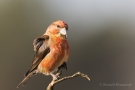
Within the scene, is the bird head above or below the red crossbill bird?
above

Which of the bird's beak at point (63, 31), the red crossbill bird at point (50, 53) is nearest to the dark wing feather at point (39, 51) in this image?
the red crossbill bird at point (50, 53)

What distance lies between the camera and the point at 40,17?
16.6 ft

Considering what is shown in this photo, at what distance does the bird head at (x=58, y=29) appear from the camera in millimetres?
2754

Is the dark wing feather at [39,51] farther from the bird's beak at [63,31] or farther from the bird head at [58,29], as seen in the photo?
the bird's beak at [63,31]

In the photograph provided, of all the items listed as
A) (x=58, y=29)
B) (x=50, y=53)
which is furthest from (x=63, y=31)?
(x=50, y=53)

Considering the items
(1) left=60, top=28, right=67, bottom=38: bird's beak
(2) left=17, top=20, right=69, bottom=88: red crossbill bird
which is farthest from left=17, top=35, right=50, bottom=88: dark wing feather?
(1) left=60, top=28, right=67, bottom=38: bird's beak

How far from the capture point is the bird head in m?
2.75

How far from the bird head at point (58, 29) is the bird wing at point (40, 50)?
7cm

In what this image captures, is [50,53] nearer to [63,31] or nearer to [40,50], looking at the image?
[40,50]

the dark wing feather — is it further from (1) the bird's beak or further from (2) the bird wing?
(1) the bird's beak

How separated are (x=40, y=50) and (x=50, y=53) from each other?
9 cm

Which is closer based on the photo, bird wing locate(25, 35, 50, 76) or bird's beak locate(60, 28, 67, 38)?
bird's beak locate(60, 28, 67, 38)

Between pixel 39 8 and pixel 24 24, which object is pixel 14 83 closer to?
pixel 24 24

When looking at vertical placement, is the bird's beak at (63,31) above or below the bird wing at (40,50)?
above
